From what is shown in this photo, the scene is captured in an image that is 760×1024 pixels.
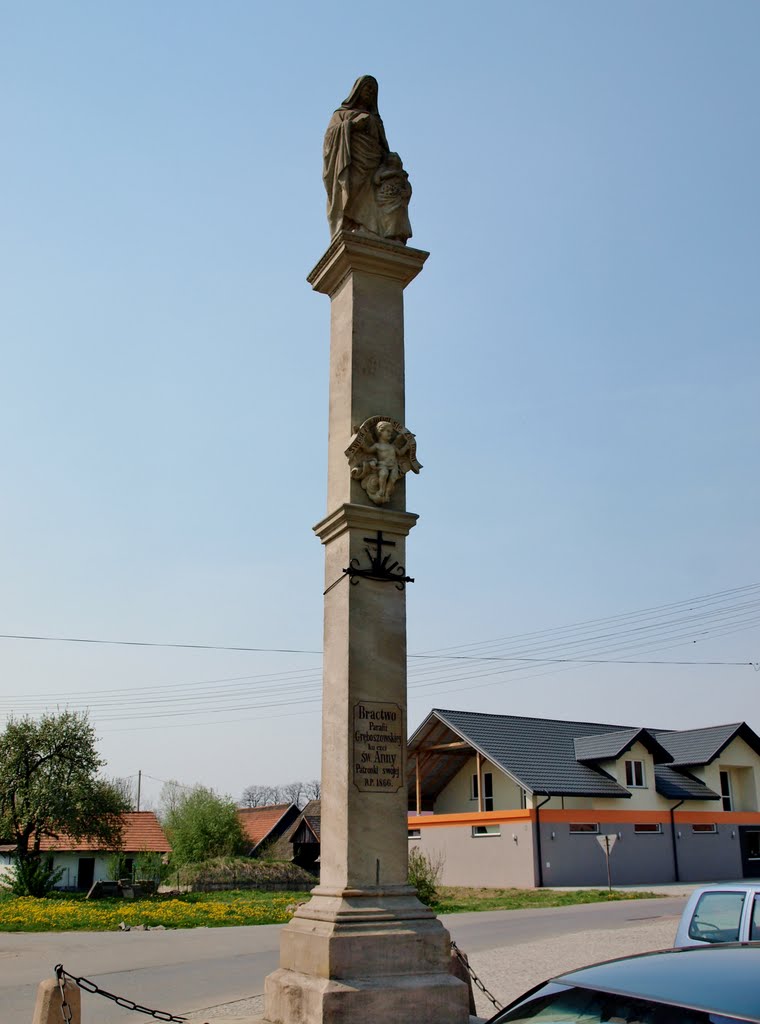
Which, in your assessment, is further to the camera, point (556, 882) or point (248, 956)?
point (556, 882)

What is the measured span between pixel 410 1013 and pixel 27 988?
736cm

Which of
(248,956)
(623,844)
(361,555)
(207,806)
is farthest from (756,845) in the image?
(361,555)

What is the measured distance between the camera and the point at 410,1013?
23.2ft

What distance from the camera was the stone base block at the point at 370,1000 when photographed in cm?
690

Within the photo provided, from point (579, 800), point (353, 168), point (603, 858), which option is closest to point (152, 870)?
point (579, 800)

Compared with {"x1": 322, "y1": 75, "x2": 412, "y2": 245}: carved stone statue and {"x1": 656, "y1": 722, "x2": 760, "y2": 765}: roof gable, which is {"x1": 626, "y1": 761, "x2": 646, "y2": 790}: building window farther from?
{"x1": 322, "y1": 75, "x2": 412, "y2": 245}: carved stone statue

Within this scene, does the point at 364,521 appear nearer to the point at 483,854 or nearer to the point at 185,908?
the point at 185,908

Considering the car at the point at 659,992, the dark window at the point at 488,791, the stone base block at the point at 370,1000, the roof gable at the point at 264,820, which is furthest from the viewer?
the roof gable at the point at 264,820

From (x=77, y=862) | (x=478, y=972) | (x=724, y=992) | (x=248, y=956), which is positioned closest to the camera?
(x=724, y=992)

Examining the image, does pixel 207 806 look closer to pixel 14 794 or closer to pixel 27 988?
pixel 14 794

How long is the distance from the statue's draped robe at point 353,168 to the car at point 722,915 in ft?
23.2

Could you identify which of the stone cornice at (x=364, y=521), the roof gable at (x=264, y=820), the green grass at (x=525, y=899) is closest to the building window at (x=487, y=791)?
the green grass at (x=525, y=899)

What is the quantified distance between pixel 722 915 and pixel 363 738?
12.4 ft

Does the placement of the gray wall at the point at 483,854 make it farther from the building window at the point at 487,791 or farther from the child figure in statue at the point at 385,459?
the child figure in statue at the point at 385,459
